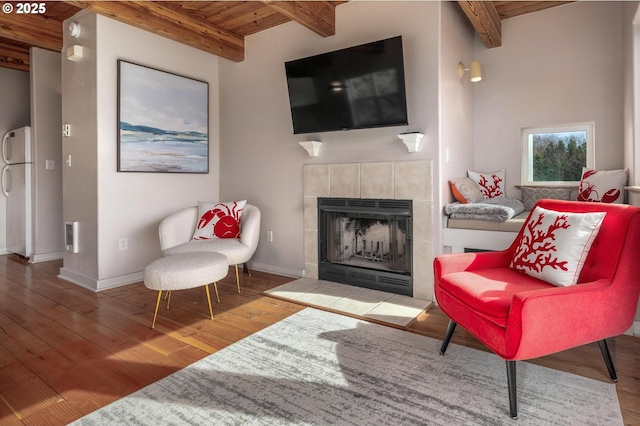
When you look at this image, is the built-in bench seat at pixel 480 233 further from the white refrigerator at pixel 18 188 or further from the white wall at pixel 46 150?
the white refrigerator at pixel 18 188

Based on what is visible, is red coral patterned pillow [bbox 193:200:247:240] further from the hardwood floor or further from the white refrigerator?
the white refrigerator

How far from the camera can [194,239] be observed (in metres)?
3.39

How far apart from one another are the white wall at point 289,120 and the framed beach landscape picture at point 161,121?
12.6 inches

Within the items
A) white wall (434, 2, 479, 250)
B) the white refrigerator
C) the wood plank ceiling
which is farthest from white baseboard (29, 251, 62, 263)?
white wall (434, 2, 479, 250)

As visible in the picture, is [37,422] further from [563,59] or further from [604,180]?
[563,59]

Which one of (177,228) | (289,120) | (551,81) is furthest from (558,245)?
(177,228)

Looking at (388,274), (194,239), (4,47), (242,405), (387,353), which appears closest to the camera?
(242,405)

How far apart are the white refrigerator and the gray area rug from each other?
3.93 metres

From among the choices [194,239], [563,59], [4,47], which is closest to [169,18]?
[194,239]

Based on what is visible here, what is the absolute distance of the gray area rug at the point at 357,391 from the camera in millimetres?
1491

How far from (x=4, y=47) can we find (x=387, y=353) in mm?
5530

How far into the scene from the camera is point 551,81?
3.38m

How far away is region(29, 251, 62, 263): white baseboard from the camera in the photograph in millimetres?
4402

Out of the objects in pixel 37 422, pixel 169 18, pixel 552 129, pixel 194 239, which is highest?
pixel 169 18
